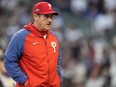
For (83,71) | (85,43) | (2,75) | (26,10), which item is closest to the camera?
(2,75)

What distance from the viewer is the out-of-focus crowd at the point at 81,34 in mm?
16686

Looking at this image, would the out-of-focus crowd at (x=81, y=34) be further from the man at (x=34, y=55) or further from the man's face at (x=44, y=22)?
the man's face at (x=44, y=22)

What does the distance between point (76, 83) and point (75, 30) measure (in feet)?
14.4

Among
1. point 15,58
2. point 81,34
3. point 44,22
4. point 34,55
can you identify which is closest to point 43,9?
point 44,22

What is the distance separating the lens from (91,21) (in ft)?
70.0

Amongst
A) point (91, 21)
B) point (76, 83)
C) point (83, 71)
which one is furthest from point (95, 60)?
point (91, 21)

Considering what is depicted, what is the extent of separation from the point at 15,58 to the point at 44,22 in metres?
0.69

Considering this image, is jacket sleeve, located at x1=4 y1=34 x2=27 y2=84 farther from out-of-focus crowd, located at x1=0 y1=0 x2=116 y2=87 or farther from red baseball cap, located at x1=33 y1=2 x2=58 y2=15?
out-of-focus crowd, located at x1=0 y1=0 x2=116 y2=87

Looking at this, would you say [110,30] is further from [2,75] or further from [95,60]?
[2,75]

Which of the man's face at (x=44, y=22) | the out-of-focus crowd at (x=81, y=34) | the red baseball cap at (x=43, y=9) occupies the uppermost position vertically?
the red baseball cap at (x=43, y=9)

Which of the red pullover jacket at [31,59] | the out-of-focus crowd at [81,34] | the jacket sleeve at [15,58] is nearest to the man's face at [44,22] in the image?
the red pullover jacket at [31,59]

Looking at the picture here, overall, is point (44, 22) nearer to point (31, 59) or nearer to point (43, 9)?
point (43, 9)

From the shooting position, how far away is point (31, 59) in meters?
8.86

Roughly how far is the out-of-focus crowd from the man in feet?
21.4
